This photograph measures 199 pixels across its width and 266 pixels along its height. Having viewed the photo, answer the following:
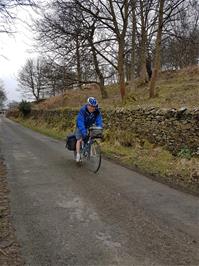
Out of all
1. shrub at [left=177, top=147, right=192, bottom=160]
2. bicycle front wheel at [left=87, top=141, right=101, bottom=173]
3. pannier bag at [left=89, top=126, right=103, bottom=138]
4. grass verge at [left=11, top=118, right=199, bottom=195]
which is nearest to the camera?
grass verge at [left=11, top=118, right=199, bottom=195]

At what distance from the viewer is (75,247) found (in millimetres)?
4754

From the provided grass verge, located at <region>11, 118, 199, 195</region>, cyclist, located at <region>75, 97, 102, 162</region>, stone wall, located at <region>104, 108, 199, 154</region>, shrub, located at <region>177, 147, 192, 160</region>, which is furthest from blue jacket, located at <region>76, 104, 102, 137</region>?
stone wall, located at <region>104, 108, 199, 154</region>

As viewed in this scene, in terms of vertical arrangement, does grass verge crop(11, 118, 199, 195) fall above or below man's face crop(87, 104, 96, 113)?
below

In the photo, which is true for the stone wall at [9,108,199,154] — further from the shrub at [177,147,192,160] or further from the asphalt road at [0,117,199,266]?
the asphalt road at [0,117,199,266]

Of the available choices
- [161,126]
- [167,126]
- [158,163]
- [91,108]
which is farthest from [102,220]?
[161,126]

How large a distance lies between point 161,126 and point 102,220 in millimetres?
7440

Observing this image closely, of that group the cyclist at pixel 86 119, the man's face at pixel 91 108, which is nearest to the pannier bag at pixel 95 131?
the cyclist at pixel 86 119

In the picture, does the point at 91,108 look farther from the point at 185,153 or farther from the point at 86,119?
the point at 185,153

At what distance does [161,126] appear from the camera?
42.1 ft

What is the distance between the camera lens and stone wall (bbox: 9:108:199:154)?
37.0 ft

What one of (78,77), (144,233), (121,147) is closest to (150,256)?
(144,233)

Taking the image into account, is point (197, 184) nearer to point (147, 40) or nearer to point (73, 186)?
point (73, 186)

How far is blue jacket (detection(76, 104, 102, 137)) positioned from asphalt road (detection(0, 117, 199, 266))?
4.24 feet

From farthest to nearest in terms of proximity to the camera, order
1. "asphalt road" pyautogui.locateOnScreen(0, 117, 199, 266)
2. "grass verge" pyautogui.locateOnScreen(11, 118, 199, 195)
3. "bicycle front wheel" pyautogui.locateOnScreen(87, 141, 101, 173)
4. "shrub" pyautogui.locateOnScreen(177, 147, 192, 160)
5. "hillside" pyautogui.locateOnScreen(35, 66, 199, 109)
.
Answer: "hillside" pyautogui.locateOnScreen(35, 66, 199, 109) < "shrub" pyautogui.locateOnScreen(177, 147, 192, 160) < "bicycle front wheel" pyautogui.locateOnScreen(87, 141, 101, 173) < "grass verge" pyautogui.locateOnScreen(11, 118, 199, 195) < "asphalt road" pyautogui.locateOnScreen(0, 117, 199, 266)
